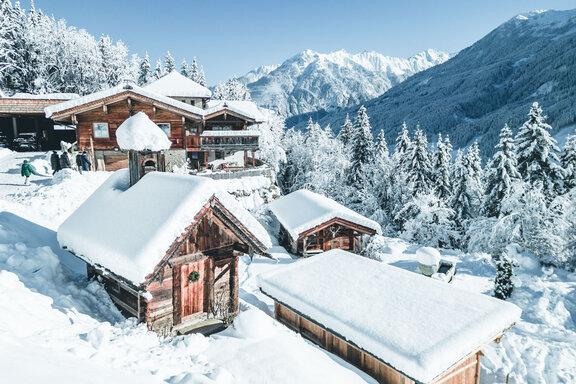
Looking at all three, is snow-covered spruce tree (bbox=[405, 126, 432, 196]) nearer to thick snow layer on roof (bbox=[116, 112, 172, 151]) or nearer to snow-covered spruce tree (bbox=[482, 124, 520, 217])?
snow-covered spruce tree (bbox=[482, 124, 520, 217])

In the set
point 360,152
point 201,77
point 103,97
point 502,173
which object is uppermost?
point 201,77

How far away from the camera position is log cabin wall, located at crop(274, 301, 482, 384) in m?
8.66

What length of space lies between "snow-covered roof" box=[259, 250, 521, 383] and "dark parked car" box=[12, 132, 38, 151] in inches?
1222

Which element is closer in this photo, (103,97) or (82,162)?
(82,162)

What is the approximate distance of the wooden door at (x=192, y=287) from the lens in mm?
9672

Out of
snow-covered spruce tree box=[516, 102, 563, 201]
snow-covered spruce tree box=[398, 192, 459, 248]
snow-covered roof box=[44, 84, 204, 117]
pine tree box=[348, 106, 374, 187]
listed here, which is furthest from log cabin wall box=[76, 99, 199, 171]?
snow-covered spruce tree box=[516, 102, 563, 201]

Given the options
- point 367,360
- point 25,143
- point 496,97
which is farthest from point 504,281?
point 496,97

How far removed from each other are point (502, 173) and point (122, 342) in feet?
107

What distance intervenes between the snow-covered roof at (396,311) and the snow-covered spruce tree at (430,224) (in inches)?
781

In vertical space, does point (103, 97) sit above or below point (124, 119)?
above

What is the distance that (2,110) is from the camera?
30.4 metres

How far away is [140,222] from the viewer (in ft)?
28.0

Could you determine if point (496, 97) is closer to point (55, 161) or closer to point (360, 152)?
point (360, 152)

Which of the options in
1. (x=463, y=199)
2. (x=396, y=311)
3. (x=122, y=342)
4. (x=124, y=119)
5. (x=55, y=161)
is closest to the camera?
(x=122, y=342)
